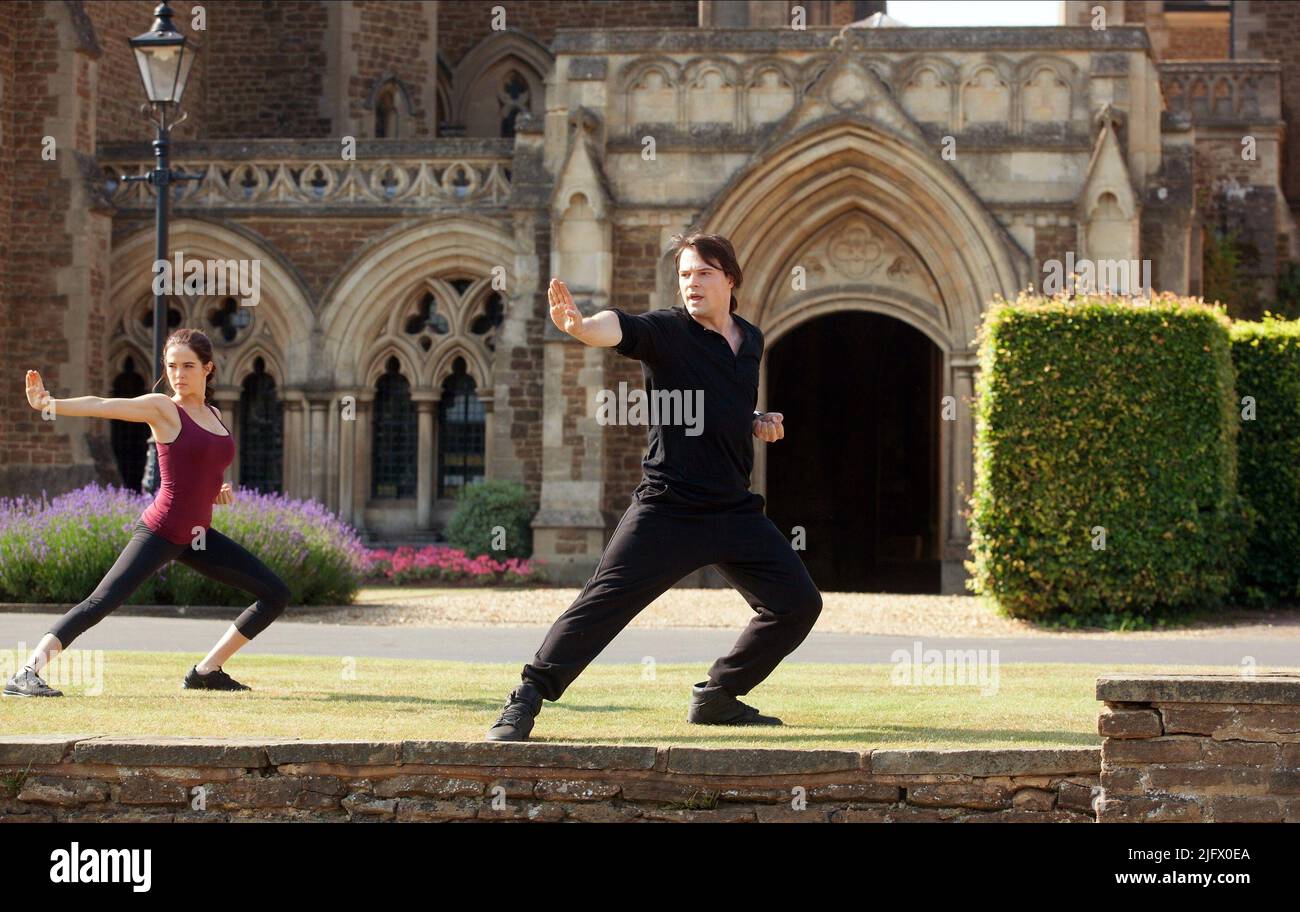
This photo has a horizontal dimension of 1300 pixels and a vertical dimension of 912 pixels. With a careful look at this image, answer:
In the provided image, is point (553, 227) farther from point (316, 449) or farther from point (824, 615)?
point (824, 615)

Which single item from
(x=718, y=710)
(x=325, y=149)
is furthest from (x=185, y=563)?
(x=325, y=149)

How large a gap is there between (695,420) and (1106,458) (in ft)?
29.2

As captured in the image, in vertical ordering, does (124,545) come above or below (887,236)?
below

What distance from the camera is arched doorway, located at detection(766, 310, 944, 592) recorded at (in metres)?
26.9

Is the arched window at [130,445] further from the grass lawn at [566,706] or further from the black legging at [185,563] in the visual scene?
the black legging at [185,563]

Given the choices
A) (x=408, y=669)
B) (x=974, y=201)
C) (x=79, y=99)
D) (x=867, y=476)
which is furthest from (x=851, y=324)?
(x=408, y=669)

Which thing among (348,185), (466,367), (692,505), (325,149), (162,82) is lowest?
(692,505)

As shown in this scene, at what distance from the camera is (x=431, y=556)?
19.9m

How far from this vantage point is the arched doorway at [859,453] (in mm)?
26875

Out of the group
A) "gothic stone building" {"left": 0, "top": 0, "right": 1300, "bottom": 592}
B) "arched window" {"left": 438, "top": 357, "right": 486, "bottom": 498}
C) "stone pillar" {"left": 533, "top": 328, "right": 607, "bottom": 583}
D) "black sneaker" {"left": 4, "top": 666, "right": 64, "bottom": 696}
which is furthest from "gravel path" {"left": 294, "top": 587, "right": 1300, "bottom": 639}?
"black sneaker" {"left": 4, "top": 666, "right": 64, "bottom": 696}

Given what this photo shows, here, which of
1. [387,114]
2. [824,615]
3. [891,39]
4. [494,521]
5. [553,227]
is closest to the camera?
[824,615]

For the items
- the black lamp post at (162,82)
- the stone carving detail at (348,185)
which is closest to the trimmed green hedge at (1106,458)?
the black lamp post at (162,82)

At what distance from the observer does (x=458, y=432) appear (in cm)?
2227

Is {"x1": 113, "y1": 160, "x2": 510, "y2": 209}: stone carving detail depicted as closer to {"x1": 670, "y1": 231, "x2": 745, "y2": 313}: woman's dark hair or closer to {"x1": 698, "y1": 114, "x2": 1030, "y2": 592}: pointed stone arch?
{"x1": 698, "y1": 114, "x2": 1030, "y2": 592}: pointed stone arch
